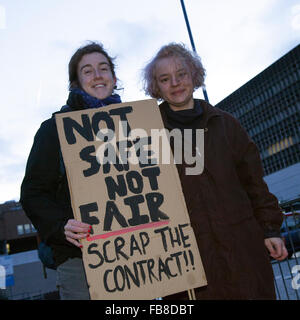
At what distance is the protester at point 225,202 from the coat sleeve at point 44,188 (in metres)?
0.84

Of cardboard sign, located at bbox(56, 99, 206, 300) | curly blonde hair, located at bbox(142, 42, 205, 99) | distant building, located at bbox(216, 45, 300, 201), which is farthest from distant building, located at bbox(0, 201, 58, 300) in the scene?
distant building, located at bbox(216, 45, 300, 201)

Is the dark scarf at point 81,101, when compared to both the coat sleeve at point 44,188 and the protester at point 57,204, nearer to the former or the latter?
the protester at point 57,204

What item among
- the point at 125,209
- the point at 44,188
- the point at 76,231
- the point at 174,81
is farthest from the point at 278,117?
the point at 76,231

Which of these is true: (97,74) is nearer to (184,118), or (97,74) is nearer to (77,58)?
(77,58)

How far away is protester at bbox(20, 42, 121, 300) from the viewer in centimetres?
201

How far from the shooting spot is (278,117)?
197ft

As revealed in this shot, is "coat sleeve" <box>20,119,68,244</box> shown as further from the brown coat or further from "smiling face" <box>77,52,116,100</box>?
the brown coat

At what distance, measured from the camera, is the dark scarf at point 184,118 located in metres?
2.60

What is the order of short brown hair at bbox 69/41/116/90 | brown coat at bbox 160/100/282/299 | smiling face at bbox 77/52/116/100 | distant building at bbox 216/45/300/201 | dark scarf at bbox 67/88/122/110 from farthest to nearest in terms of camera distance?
distant building at bbox 216/45/300/201 → short brown hair at bbox 69/41/116/90 → smiling face at bbox 77/52/116/100 → dark scarf at bbox 67/88/122/110 → brown coat at bbox 160/100/282/299

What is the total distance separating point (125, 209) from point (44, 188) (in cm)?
51

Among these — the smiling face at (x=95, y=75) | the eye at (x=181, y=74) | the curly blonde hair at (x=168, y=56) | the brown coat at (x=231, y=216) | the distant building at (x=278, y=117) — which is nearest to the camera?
the brown coat at (x=231, y=216)

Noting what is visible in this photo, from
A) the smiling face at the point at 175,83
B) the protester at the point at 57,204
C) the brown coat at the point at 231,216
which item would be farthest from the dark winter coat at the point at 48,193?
the smiling face at the point at 175,83
